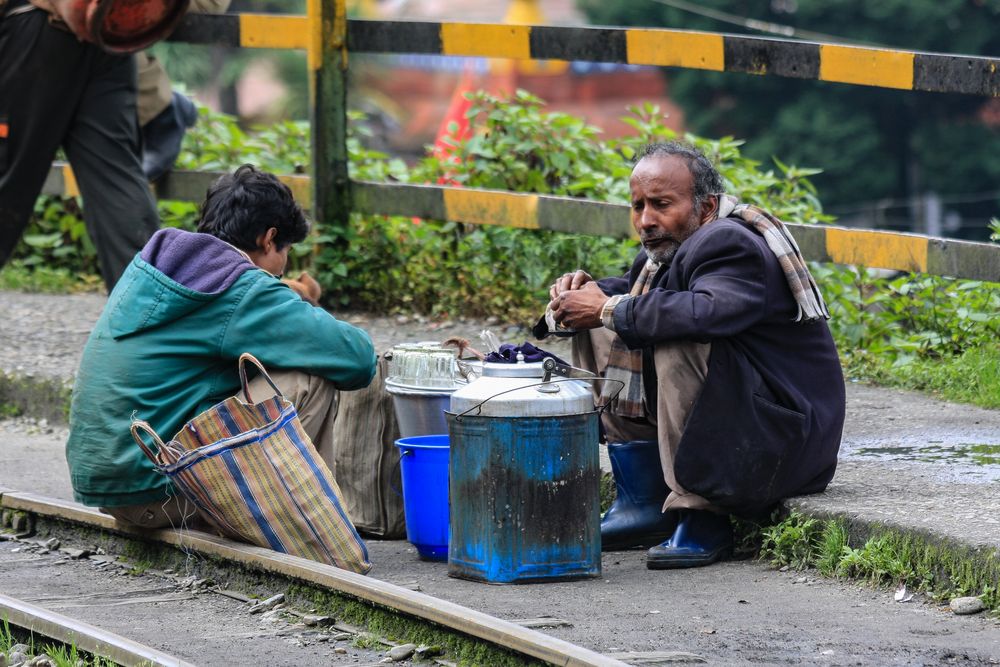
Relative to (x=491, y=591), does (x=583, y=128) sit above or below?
above

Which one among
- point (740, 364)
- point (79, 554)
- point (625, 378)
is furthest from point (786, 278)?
point (79, 554)

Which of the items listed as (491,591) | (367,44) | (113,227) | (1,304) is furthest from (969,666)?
(1,304)

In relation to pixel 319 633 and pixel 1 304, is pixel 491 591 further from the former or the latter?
pixel 1 304

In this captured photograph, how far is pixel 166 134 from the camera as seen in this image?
7.93m

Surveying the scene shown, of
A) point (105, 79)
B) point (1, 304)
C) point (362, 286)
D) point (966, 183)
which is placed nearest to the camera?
point (105, 79)

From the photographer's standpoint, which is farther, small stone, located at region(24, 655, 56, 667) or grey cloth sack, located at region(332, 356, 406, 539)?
grey cloth sack, located at region(332, 356, 406, 539)

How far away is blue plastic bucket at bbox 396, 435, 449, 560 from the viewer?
15.3 feet

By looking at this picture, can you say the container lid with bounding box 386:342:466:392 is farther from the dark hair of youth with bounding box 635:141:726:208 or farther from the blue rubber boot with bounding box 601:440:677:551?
the dark hair of youth with bounding box 635:141:726:208

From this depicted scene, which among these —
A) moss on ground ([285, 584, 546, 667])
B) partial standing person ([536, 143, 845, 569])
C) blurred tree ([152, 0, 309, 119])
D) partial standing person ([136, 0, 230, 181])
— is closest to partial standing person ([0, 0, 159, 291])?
partial standing person ([136, 0, 230, 181])

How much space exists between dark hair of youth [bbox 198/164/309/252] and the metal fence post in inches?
116

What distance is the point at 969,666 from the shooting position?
3445 millimetres

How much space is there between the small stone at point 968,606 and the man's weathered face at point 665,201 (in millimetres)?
1304

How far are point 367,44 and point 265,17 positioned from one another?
626 mm

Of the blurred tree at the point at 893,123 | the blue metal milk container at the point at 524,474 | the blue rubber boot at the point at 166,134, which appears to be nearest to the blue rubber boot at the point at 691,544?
the blue metal milk container at the point at 524,474
